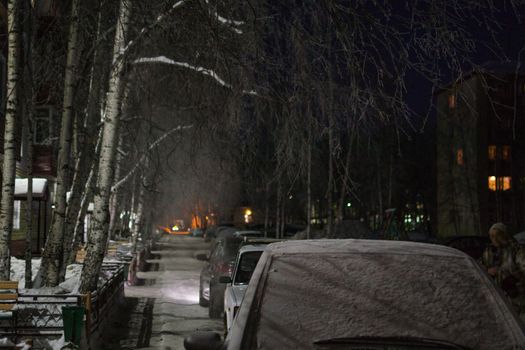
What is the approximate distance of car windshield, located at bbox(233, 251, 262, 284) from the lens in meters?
11.1

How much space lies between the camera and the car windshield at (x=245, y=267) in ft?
36.4

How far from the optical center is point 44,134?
3447cm

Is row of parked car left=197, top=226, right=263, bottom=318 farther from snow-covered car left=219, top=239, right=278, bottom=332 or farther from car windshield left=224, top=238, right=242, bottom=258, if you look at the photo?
snow-covered car left=219, top=239, right=278, bottom=332

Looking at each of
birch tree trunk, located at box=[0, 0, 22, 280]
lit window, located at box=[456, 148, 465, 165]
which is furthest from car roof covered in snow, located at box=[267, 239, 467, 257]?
lit window, located at box=[456, 148, 465, 165]

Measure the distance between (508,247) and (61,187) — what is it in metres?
9.19

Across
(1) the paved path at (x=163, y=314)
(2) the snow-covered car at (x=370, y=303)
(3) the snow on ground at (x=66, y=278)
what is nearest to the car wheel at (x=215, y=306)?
(1) the paved path at (x=163, y=314)

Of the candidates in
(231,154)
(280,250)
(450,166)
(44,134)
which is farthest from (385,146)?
(280,250)

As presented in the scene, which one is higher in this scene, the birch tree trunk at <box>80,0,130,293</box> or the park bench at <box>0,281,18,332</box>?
the birch tree trunk at <box>80,0,130,293</box>

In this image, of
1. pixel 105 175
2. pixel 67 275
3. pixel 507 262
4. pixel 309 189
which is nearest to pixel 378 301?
pixel 507 262

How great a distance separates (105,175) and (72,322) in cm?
548

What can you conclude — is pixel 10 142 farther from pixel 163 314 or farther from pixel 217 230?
pixel 217 230

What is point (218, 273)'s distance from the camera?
621 inches

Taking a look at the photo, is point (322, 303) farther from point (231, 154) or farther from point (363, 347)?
point (231, 154)

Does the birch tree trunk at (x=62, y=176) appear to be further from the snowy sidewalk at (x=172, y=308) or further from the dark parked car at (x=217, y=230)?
the dark parked car at (x=217, y=230)
